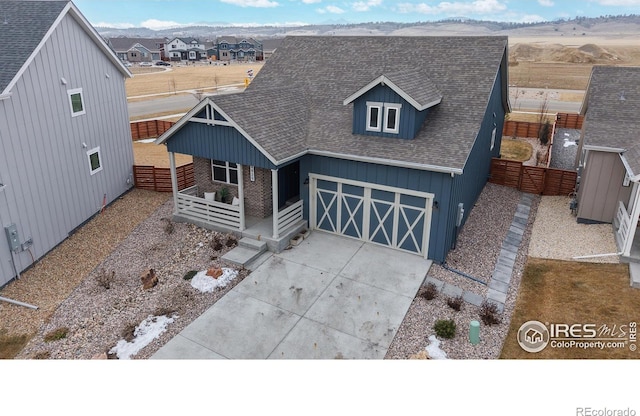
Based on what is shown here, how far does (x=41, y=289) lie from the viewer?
13.3 m

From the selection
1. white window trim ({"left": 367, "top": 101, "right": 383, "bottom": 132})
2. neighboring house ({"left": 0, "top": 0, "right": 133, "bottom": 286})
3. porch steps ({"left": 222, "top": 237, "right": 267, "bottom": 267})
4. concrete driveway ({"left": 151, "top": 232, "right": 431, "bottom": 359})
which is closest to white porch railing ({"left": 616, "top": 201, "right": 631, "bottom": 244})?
concrete driveway ({"left": 151, "top": 232, "right": 431, "bottom": 359})

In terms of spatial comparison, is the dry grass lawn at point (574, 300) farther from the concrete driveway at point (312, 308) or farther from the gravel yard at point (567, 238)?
the concrete driveway at point (312, 308)

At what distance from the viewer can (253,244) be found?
15031mm

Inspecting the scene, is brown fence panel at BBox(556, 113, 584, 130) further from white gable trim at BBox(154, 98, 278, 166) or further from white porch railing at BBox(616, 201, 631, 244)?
white gable trim at BBox(154, 98, 278, 166)

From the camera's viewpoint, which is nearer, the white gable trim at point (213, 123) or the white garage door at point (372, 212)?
the white gable trim at point (213, 123)

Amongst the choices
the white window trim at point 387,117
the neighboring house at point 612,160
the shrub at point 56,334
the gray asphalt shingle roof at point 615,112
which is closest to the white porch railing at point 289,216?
the white window trim at point 387,117

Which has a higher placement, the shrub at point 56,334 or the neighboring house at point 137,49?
the neighboring house at point 137,49

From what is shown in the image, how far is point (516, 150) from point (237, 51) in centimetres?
11938

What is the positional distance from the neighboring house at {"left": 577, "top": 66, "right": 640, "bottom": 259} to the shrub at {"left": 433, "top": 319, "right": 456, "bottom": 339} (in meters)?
7.56

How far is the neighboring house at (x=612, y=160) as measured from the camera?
49.5 feet

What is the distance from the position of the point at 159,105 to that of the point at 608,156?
42144 mm

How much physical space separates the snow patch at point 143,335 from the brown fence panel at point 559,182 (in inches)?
731

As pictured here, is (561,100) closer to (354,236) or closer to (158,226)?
(354,236)
